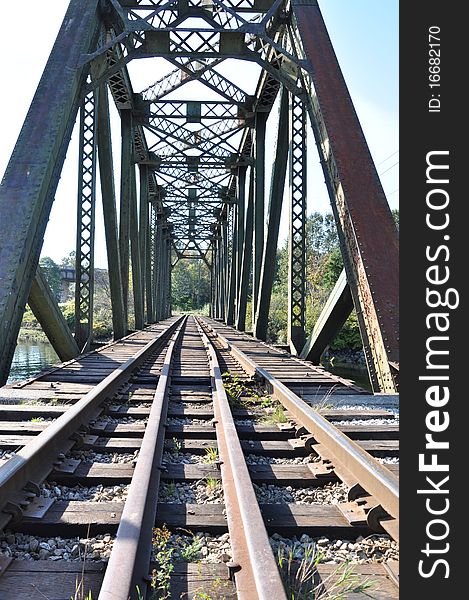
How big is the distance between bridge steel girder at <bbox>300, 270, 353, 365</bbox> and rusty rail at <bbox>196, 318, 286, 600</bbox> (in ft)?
12.3

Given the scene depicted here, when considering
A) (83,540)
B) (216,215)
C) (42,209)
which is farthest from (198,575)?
(216,215)

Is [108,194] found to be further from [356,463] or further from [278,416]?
[356,463]

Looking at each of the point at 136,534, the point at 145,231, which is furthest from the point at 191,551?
the point at 145,231

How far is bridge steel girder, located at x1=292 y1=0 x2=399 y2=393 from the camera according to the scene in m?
5.05

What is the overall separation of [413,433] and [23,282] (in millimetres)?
4499

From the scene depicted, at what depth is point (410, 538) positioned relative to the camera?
158 cm

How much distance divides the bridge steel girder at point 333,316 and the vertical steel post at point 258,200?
4237 millimetres

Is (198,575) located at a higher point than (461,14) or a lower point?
lower

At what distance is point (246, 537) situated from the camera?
1.77m

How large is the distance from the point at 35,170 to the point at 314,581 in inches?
208

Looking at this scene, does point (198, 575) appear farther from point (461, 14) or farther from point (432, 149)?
point (461, 14)

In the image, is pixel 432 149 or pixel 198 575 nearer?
pixel 198 575

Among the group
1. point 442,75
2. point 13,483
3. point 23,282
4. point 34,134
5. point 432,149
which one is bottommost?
point 13,483

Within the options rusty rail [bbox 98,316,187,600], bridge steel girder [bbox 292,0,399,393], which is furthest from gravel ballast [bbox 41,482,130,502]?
bridge steel girder [bbox 292,0,399,393]
